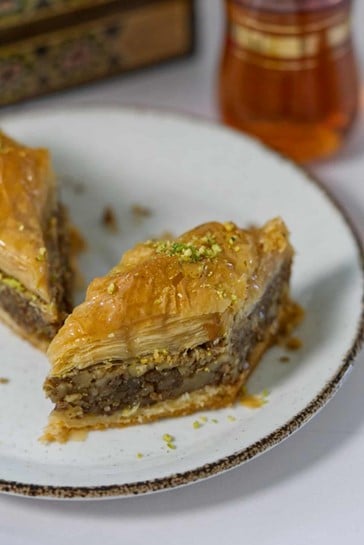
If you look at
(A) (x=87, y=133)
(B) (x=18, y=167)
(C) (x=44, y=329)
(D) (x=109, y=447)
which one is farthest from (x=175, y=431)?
(A) (x=87, y=133)

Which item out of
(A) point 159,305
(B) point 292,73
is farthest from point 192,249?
(B) point 292,73

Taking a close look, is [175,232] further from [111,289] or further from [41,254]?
[111,289]

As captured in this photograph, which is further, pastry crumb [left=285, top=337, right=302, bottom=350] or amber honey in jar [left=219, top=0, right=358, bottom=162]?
amber honey in jar [left=219, top=0, right=358, bottom=162]

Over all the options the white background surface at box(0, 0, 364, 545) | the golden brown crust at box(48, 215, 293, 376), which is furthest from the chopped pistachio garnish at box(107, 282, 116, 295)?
the white background surface at box(0, 0, 364, 545)

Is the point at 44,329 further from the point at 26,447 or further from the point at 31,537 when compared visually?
the point at 31,537

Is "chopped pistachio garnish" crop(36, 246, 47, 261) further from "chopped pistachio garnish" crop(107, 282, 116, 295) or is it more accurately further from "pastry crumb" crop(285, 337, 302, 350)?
"pastry crumb" crop(285, 337, 302, 350)

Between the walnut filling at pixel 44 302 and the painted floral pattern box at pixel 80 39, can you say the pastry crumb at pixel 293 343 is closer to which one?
the walnut filling at pixel 44 302
